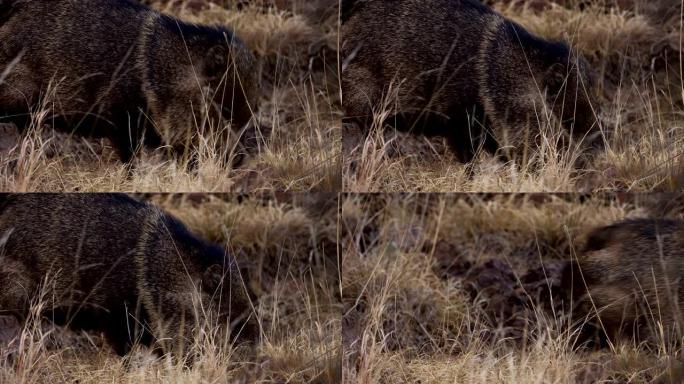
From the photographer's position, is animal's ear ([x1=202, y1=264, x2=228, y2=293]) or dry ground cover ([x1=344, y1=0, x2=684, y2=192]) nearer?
dry ground cover ([x1=344, y1=0, x2=684, y2=192])

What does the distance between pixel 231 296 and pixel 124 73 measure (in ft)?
3.29

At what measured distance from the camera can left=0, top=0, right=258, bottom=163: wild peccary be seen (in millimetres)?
3920

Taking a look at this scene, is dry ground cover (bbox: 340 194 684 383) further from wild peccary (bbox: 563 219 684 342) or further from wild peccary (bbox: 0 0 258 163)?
wild peccary (bbox: 0 0 258 163)

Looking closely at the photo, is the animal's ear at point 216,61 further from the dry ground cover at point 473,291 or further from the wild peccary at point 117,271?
the dry ground cover at point 473,291

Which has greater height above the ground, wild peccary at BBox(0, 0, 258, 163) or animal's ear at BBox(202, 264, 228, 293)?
wild peccary at BBox(0, 0, 258, 163)

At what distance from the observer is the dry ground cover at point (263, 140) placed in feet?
12.7

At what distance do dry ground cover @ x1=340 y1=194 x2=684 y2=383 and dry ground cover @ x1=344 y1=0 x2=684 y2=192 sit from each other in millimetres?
115

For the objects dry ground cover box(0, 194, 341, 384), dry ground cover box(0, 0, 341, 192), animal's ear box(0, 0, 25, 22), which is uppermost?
animal's ear box(0, 0, 25, 22)

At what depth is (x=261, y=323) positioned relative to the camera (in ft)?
13.2

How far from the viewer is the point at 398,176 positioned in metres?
3.88

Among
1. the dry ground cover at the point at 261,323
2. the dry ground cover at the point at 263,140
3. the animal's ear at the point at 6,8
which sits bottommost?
the dry ground cover at the point at 261,323

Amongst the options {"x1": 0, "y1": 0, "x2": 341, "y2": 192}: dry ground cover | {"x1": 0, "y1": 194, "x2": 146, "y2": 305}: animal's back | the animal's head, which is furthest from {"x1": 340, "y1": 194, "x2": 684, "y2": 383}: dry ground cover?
{"x1": 0, "y1": 194, "x2": 146, "y2": 305}: animal's back

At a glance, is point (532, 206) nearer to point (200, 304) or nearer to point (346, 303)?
point (346, 303)

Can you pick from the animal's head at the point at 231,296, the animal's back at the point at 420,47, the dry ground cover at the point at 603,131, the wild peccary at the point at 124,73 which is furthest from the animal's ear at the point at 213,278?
the animal's back at the point at 420,47
